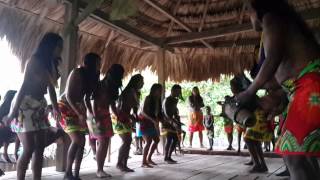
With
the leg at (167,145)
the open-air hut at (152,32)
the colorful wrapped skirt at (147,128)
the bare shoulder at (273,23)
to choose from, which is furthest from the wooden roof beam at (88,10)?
the bare shoulder at (273,23)

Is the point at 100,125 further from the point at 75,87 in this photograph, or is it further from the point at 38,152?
the point at 38,152

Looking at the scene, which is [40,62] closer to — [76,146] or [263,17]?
[76,146]

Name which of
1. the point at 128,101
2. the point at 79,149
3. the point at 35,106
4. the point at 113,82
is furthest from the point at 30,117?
the point at 128,101

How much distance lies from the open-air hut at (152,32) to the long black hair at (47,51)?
1480 mm

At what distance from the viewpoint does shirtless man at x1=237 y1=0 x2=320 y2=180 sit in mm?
1708

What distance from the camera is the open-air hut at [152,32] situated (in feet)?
17.6

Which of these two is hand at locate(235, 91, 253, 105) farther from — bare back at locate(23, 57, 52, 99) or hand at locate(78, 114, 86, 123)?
hand at locate(78, 114, 86, 123)

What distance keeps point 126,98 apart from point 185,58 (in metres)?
4.59

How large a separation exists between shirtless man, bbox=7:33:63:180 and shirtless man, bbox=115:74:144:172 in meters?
1.64

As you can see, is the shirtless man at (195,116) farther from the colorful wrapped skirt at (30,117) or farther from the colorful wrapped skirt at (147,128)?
the colorful wrapped skirt at (30,117)

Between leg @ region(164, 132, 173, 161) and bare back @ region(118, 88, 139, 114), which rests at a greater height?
bare back @ region(118, 88, 139, 114)

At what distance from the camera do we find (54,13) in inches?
232

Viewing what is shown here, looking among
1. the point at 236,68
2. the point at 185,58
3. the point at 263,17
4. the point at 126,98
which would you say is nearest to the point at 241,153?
the point at 236,68

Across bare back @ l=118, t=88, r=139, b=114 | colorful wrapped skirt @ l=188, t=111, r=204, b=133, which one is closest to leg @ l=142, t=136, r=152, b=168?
bare back @ l=118, t=88, r=139, b=114
